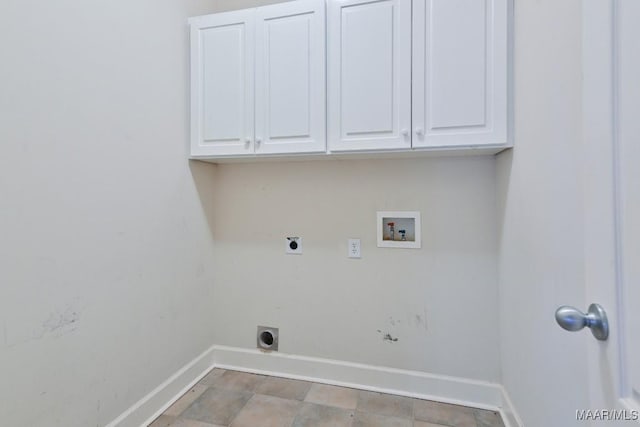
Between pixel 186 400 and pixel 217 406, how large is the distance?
0.20 meters

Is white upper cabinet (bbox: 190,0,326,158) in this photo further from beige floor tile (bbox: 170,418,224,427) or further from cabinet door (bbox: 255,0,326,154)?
beige floor tile (bbox: 170,418,224,427)

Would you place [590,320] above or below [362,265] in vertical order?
above

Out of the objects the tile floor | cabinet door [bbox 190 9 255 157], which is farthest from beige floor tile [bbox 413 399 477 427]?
cabinet door [bbox 190 9 255 157]

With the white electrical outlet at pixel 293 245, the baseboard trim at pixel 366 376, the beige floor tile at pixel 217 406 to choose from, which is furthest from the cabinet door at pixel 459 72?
the beige floor tile at pixel 217 406

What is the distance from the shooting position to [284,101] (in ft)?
5.86

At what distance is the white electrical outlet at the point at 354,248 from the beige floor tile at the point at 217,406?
3.39 feet

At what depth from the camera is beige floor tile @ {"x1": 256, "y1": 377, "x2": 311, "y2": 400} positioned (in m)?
1.88

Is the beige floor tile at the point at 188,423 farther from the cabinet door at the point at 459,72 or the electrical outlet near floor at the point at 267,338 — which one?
the cabinet door at the point at 459,72

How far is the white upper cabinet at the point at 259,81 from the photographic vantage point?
5.69 feet

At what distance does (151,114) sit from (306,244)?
1157 millimetres

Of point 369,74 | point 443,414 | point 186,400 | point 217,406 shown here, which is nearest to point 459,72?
point 369,74

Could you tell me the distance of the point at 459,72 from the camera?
1521mm

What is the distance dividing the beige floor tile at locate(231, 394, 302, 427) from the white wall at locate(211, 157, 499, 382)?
0.34 m

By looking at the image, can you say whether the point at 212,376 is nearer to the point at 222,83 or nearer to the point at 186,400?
the point at 186,400
